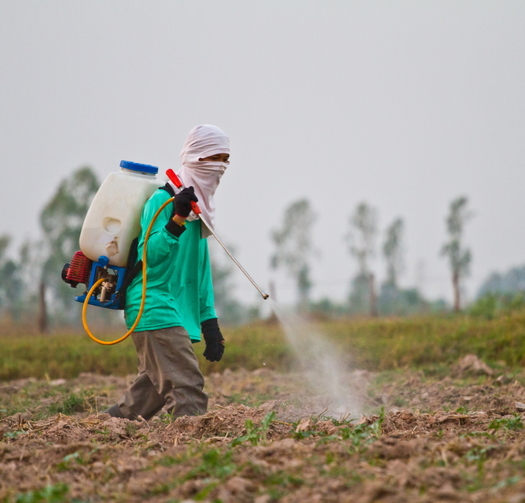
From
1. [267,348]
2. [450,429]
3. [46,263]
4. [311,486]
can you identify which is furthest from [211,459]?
[46,263]

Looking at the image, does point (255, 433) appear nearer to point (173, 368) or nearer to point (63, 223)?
point (173, 368)

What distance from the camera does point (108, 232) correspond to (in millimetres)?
4805

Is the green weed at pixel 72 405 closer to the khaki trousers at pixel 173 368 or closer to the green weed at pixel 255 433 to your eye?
the khaki trousers at pixel 173 368

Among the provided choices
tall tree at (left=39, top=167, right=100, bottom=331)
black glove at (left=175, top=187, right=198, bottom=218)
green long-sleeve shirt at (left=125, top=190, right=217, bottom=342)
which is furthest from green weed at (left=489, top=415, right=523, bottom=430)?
tall tree at (left=39, top=167, right=100, bottom=331)

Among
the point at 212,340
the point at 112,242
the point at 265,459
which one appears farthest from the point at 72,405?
the point at 265,459

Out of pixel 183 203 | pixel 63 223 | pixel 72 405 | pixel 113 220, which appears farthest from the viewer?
pixel 63 223

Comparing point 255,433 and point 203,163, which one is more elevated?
point 203,163

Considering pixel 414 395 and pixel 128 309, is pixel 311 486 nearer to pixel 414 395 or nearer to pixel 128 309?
pixel 128 309

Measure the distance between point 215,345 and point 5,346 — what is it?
7.93 metres

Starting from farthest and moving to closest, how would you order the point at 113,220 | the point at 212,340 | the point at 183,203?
the point at 212,340, the point at 113,220, the point at 183,203

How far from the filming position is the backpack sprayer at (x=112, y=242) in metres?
4.79

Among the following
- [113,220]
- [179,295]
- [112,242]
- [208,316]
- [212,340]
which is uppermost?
[113,220]

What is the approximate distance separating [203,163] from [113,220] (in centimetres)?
71

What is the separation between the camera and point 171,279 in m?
4.88
